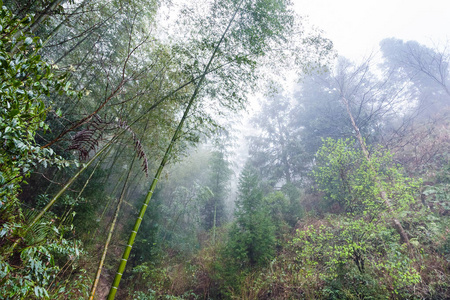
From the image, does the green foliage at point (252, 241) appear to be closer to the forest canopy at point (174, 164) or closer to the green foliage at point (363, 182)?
the forest canopy at point (174, 164)

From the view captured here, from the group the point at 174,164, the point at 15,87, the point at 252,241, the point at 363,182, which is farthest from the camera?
the point at 252,241

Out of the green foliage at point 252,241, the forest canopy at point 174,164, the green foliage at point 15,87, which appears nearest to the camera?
the green foliage at point 15,87

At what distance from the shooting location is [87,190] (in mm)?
5461

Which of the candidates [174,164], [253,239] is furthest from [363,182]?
[174,164]

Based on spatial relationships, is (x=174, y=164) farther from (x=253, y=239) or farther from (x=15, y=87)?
(x=15, y=87)

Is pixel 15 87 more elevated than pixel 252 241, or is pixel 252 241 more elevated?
pixel 252 241

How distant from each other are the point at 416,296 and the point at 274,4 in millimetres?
6193

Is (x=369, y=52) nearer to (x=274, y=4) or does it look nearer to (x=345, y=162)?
(x=345, y=162)

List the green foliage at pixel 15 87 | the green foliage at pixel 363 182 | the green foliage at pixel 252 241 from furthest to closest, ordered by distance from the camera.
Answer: the green foliage at pixel 252 241, the green foliage at pixel 363 182, the green foliage at pixel 15 87

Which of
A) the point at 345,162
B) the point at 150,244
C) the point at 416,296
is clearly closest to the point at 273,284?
the point at 416,296

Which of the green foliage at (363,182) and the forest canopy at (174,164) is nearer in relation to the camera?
the forest canopy at (174,164)

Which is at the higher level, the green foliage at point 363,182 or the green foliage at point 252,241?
the green foliage at point 363,182

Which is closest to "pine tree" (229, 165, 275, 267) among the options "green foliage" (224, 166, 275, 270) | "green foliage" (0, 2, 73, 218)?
"green foliage" (224, 166, 275, 270)

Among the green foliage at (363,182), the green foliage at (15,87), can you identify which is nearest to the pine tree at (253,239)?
the green foliage at (363,182)
